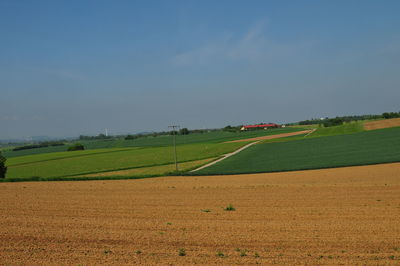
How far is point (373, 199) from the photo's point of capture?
768 inches

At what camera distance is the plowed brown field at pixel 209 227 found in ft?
35.8

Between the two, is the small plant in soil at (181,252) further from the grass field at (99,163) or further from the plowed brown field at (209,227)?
the grass field at (99,163)

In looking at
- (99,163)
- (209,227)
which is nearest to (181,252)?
(209,227)

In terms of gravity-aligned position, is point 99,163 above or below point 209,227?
below

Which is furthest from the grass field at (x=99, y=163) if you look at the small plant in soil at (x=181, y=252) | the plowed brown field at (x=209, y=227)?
the small plant in soil at (x=181, y=252)

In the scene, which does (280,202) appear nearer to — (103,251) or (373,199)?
(373,199)

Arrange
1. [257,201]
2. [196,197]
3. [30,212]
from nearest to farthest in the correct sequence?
[30,212] → [257,201] → [196,197]

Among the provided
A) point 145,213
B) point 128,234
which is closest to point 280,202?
point 145,213

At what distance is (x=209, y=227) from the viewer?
1462cm

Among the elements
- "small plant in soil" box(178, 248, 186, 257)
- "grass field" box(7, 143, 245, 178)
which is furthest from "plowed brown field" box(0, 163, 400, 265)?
"grass field" box(7, 143, 245, 178)

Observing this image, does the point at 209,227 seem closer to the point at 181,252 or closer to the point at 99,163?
the point at 181,252

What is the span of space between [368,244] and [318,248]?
5.65ft

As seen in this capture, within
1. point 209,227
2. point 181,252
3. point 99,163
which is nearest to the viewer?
point 181,252

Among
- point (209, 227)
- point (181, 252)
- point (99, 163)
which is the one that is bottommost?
point (99, 163)
